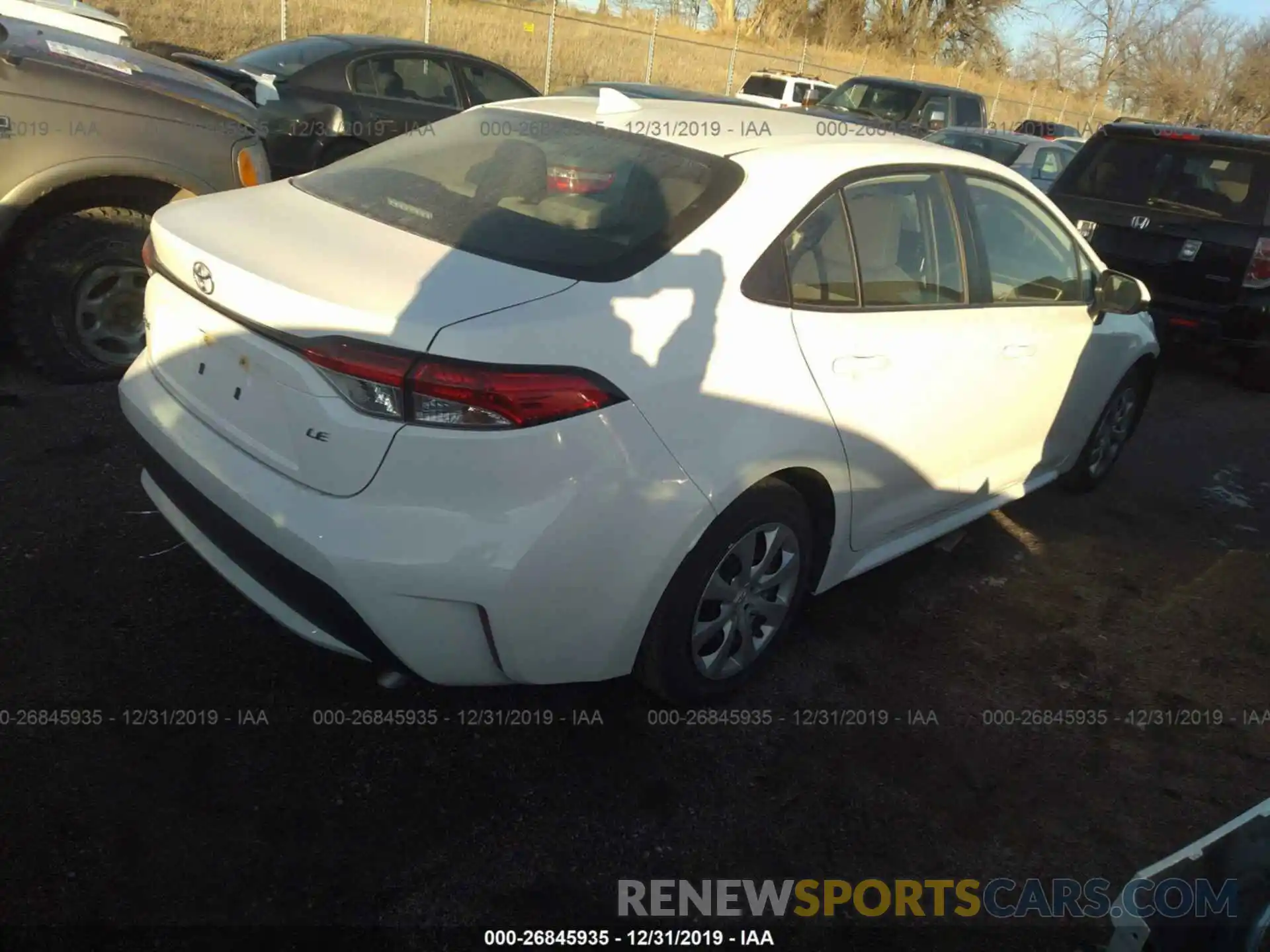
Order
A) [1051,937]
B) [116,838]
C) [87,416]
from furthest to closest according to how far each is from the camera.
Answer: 1. [87,416]
2. [1051,937]
3. [116,838]

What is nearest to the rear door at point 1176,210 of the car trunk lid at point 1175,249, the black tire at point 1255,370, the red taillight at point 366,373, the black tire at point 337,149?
the car trunk lid at point 1175,249

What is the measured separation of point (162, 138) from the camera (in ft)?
14.8

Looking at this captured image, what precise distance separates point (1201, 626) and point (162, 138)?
4.87 metres

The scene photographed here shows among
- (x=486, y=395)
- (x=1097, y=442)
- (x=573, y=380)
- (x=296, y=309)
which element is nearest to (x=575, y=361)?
(x=573, y=380)

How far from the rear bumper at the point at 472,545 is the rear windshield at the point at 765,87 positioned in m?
18.6

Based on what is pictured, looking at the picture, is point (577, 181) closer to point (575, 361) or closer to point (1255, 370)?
point (575, 361)

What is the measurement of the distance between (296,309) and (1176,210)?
6.65 m

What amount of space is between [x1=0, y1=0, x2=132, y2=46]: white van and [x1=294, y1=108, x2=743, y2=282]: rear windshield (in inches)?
124

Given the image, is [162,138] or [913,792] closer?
[913,792]

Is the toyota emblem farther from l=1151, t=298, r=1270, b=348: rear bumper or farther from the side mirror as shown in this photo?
l=1151, t=298, r=1270, b=348: rear bumper

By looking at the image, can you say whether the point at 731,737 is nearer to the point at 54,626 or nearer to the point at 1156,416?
the point at 54,626

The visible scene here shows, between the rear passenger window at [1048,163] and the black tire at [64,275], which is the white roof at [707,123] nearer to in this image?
the black tire at [64,275]

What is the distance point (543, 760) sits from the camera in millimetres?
2801

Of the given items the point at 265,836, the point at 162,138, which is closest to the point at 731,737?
the point at 265,836
